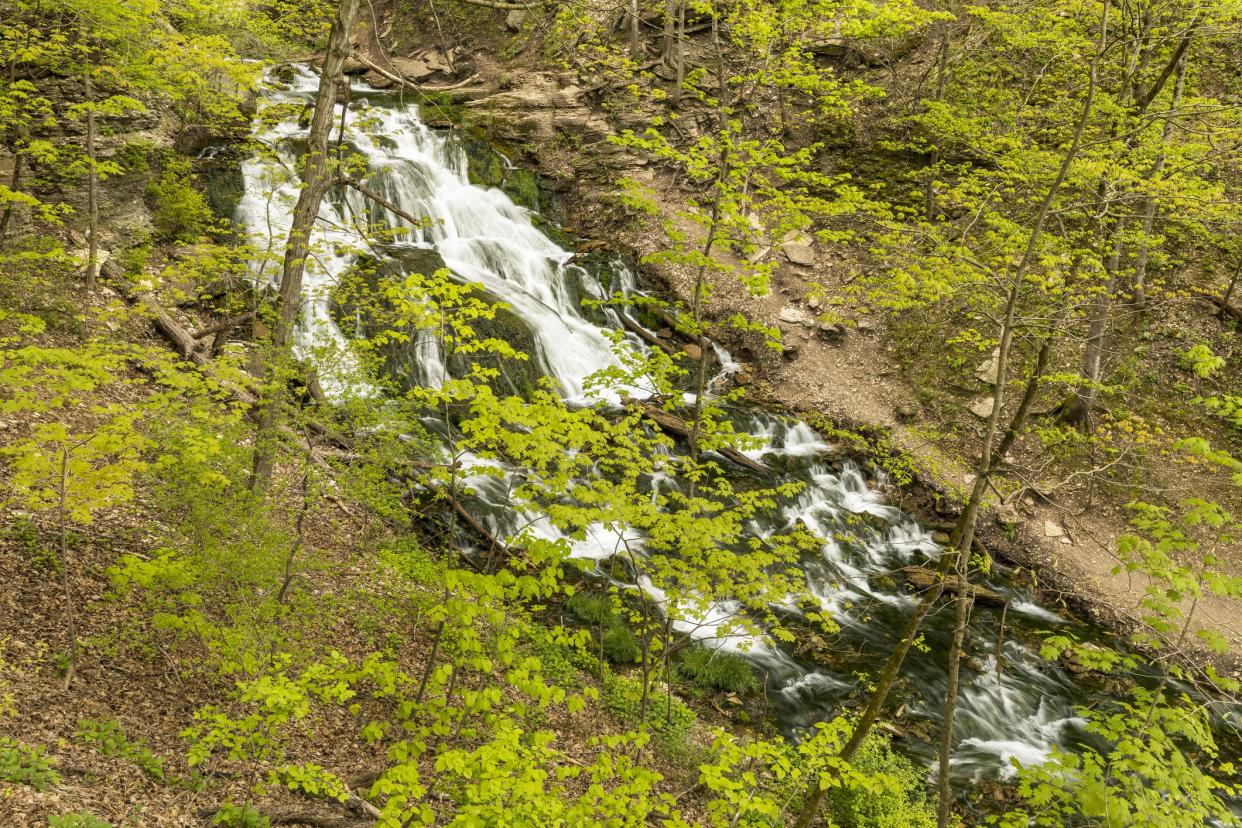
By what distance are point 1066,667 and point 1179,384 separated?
742 centimetres

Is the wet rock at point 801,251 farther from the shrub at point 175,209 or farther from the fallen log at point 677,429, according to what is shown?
the shrub at point 175,209

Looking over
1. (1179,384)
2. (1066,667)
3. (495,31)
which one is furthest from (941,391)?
(495,31)

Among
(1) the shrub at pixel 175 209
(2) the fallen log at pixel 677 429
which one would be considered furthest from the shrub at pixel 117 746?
(1) the shrub at pixel 175 209

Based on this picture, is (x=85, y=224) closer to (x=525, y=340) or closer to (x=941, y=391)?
(x=525, y=340)

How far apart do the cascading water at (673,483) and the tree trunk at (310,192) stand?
254 mm

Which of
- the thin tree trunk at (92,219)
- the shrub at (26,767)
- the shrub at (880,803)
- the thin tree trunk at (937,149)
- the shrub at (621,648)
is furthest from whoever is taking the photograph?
the thin tree trunk at (937,149)

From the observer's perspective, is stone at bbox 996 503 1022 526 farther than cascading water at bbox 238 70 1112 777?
Yes

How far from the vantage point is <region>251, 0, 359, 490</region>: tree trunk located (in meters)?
6.18

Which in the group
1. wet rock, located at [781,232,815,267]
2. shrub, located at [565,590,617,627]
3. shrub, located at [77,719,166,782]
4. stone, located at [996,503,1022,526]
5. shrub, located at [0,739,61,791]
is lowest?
shrub, located at [565,590,617,627]

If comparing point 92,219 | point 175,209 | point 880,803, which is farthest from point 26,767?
point 175,209

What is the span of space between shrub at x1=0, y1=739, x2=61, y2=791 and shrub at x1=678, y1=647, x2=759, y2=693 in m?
6.39

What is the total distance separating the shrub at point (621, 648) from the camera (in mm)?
8578

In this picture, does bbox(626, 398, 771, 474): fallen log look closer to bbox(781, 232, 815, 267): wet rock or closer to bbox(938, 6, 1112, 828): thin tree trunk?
bbox(781, 232, 815, 267): wet rock

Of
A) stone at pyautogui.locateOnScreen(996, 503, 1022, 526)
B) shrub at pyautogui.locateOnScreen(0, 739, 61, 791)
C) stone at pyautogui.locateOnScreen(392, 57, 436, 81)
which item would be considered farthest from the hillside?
stone at pyautogui.locateOnScreen(392, 57, 436, 81)
